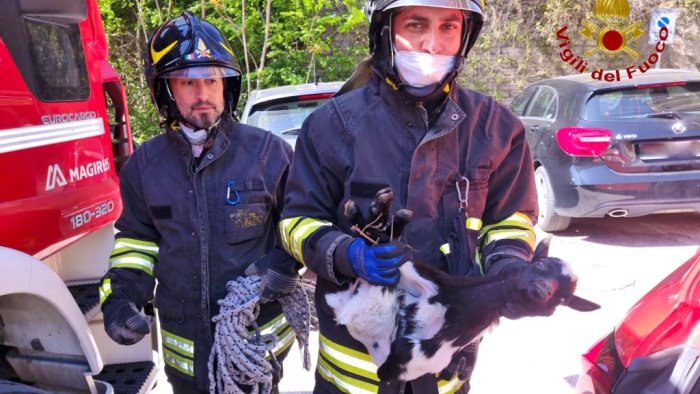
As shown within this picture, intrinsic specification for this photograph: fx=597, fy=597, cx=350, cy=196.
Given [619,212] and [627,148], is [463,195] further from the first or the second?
[619,212]

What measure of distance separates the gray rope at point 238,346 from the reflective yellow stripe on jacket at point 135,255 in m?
0.32

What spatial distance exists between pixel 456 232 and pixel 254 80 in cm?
1034

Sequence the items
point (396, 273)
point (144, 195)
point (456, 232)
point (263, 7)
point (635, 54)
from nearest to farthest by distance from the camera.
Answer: point (396, 273), point (456, 232), point (144, 195), point (263, 7), point (635, 54)

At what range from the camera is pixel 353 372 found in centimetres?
177

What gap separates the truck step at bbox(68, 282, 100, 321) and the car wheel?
490cm

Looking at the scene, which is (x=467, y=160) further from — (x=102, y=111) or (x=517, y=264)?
(x=102, y=111)

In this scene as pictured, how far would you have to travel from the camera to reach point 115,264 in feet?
7.13

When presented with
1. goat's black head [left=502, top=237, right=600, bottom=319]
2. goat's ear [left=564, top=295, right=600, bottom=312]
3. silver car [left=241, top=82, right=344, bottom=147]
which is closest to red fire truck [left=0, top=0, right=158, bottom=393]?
goat's black head [left=502, top=237, right=600, bottom=319]

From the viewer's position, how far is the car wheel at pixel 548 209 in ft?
21.2

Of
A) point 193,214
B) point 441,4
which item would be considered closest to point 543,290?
point 441,4

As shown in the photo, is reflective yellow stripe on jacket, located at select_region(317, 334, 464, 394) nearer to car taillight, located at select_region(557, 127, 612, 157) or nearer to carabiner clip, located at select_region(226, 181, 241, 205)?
carabiner clip, located at select_region(226, 181, 241, 205)

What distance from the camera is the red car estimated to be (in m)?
1.97

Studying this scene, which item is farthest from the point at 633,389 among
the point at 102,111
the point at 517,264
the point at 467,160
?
the point at 102,111

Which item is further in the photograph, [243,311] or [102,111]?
A: [102,111]
